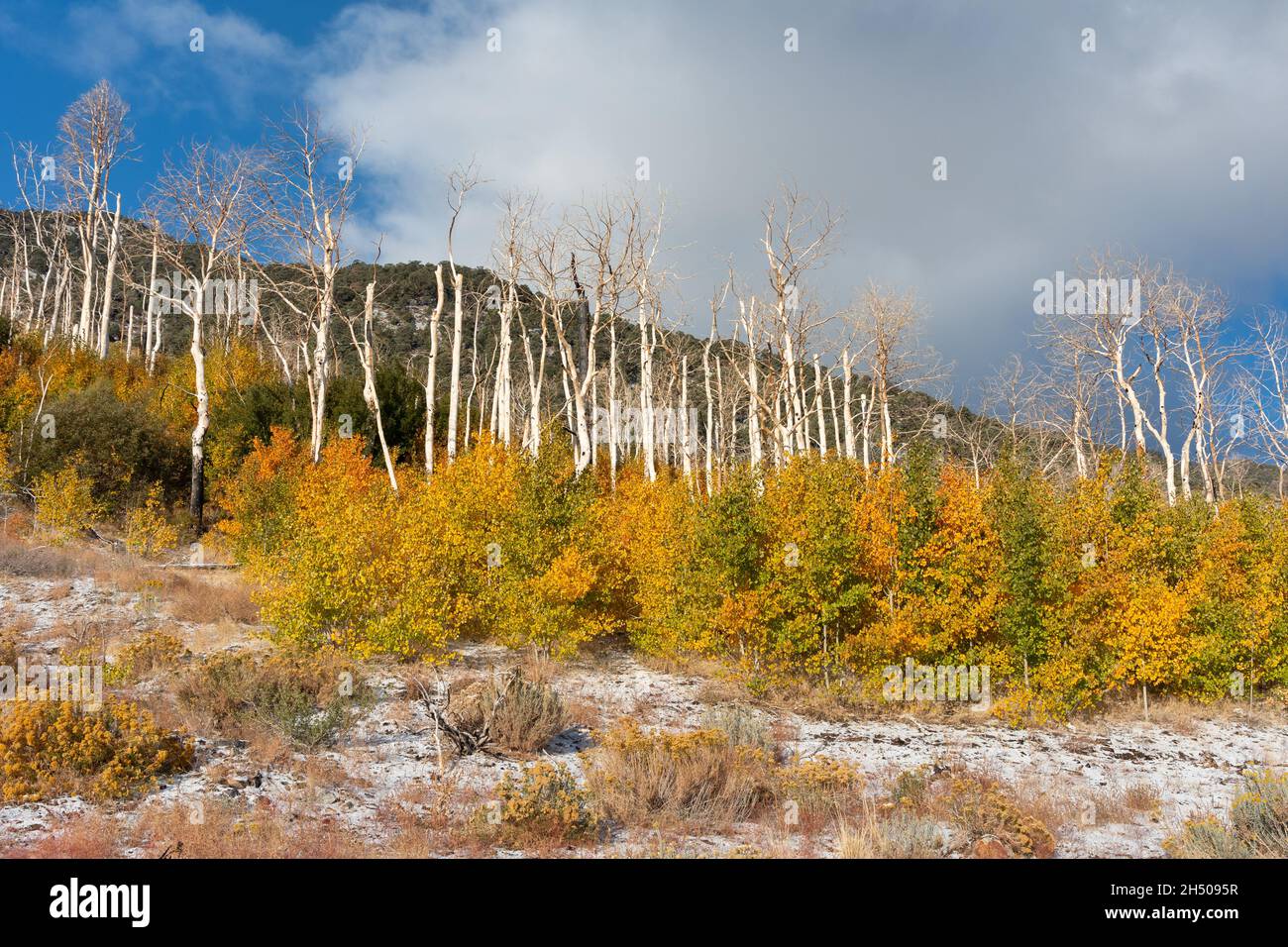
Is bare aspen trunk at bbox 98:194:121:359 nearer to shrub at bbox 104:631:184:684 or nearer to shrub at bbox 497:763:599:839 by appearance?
shrub at bbox 104:631:184:684

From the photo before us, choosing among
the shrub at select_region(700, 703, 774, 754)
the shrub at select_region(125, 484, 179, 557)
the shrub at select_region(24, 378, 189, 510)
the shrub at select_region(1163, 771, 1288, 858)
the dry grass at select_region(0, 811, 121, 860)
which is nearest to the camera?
the dry grass at select_region(0, 811, 121, 860)

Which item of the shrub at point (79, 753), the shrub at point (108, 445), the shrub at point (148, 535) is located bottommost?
the shrub at point (79, 753)

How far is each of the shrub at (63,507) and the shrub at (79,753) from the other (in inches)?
588

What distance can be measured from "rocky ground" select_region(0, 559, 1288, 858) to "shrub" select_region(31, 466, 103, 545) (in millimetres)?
3910

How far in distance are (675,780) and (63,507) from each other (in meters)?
21.3

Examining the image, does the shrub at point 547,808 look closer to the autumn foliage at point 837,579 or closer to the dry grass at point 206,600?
the autumn foliage at point 837,579

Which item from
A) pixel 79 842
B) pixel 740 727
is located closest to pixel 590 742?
pixel 740 727

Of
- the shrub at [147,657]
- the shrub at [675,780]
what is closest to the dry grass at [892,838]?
the shrub at [675,780]

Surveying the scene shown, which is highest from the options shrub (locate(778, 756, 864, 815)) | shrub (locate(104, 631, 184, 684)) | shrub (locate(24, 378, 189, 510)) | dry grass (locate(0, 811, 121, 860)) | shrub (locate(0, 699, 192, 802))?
shrub (locate(24, 378, 189, 510))

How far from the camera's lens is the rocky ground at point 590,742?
8.71m

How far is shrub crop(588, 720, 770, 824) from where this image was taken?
30.7ft

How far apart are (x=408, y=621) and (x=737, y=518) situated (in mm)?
7193

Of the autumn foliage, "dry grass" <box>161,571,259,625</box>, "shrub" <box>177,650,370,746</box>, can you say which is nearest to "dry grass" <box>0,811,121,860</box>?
"shrub" <box>177,650,370,746</box>
